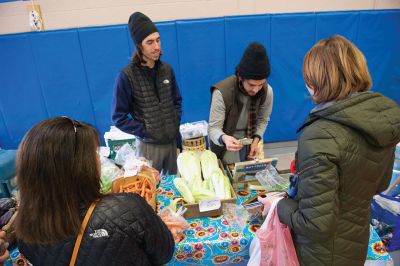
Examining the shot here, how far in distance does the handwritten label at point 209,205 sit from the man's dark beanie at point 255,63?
37.7 inches

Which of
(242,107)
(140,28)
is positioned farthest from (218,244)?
(140,28)

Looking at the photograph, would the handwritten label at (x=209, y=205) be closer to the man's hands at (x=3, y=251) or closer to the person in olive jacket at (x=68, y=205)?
the person in olive jacket at (x=68, y=205)

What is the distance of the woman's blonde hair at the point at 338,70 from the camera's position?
1.23m

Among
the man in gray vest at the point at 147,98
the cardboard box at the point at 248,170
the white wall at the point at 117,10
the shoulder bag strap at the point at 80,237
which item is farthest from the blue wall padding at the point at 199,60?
the shoulder bag strap at the point at 80,237

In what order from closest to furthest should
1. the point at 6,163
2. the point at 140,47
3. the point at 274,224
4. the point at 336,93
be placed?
the point at 336,93
the point at 274,224
the point at 6,163
the point at 140,47

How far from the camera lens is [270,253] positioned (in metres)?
1.48

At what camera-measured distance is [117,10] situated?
393 cm

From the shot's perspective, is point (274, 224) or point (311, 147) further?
point (274, 224)

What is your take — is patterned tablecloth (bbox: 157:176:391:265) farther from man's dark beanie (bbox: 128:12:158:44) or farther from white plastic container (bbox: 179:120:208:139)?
white plastic container (bbox: 179:120:208:139)

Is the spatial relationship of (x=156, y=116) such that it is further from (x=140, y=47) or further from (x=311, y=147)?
(x=311, y=147)

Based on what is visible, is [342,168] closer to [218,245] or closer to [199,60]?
[218,245]

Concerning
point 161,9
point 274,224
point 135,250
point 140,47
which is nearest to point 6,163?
point 140,47

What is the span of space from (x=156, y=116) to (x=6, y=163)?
125 centimetres

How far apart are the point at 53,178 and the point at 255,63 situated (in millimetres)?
1520
